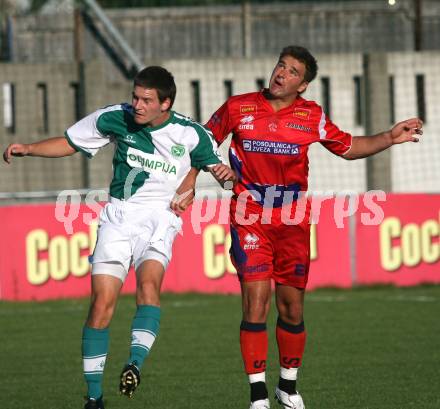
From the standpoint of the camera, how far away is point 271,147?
7980mm

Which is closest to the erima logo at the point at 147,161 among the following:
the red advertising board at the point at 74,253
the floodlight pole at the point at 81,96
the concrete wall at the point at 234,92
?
the red advertising board at the point at 74,253

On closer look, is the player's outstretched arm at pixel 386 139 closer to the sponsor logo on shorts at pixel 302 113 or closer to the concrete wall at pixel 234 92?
the sponsor logo on shorts at pixel 302 113

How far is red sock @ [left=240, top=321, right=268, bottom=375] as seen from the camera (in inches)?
312

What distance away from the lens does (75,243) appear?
52.6 feet

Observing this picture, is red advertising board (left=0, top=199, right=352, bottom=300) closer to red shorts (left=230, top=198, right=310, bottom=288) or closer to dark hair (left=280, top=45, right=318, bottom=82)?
red shorts (left=230, top=198, right=310, bottom=288)

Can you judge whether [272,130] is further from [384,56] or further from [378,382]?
[384,56]

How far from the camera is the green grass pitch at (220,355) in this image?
870cm

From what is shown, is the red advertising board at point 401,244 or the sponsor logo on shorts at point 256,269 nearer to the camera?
the sponsor logo on shorts at point 256,269

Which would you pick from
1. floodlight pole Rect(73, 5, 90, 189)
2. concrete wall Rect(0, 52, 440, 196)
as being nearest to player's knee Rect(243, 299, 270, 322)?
floodlight pole Rect(73, 5, 90, 189)

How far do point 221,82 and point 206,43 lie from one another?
24.4ft

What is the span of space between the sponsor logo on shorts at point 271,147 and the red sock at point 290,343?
1145mm

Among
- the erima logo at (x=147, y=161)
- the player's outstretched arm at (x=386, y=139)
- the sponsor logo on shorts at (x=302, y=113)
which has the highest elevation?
the sponsor logo on shorts at (x=302, y=113)

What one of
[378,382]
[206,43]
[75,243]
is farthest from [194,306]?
[206,43]

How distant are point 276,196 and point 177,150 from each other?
0.73m
